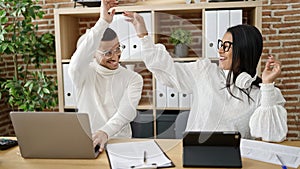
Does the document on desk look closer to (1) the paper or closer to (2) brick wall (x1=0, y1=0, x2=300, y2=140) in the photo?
(1) the paper

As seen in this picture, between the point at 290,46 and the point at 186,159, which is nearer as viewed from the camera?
the point at 186,159

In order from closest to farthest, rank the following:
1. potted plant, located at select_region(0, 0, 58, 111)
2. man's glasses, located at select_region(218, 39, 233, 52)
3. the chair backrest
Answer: the chair backrest, man's glasses, located at select_region(218, 39, 233, 52), potted plant, located at select_region(0, 0, 58, 111)

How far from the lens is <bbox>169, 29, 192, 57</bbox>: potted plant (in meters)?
1.22

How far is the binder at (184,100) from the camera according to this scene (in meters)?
1.29

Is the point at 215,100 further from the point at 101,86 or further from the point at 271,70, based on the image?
the point at 101,86

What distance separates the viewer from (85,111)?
1.33m

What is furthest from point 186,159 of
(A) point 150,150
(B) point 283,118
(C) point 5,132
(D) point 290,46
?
(C) point 5,132

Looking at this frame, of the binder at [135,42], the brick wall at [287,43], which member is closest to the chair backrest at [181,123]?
the binder at [135,42]

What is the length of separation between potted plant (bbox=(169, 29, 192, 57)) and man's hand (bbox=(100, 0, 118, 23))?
25 centimetres

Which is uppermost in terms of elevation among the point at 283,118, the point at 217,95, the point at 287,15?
the point at 287,15

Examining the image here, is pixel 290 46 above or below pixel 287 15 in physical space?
below

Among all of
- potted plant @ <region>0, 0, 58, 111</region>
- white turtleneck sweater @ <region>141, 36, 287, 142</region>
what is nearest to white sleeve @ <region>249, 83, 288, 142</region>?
white turtleneck sweater @ <region>141, 36, 287, 142</region>

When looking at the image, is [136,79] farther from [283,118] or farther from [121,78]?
[283,118]

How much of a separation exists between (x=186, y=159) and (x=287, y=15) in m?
2.15
